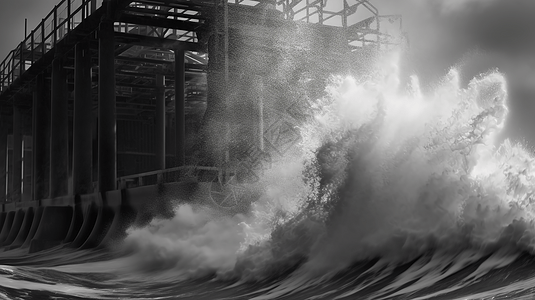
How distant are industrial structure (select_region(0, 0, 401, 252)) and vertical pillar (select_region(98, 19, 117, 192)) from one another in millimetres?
36

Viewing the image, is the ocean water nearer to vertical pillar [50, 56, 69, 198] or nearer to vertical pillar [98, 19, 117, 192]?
vertical pillar [98, 19, 117, 192]

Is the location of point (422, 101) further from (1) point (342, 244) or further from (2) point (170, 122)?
(2) point (170, 122)

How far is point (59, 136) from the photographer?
32875mm

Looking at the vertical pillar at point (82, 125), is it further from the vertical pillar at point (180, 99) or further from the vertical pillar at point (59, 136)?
the vertical pillar at point (180, 99)

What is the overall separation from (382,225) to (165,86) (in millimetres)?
28216

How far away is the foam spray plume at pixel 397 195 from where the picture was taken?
9641 millimetres

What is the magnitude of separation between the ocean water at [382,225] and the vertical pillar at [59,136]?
1466cm

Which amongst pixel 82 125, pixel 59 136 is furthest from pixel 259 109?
pixel 59 136

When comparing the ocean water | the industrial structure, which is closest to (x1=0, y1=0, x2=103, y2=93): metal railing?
the industrial structure

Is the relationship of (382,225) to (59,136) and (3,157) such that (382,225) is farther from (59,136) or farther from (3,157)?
(3,157)

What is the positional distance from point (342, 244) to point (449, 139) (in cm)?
249

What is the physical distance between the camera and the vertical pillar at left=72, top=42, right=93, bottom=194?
2806cm

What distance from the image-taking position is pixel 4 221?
35.5 metres

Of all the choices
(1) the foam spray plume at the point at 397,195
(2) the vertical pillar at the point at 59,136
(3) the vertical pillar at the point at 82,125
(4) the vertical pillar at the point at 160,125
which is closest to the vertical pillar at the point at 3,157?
(4) the vertical pillar at the point at 160,125
